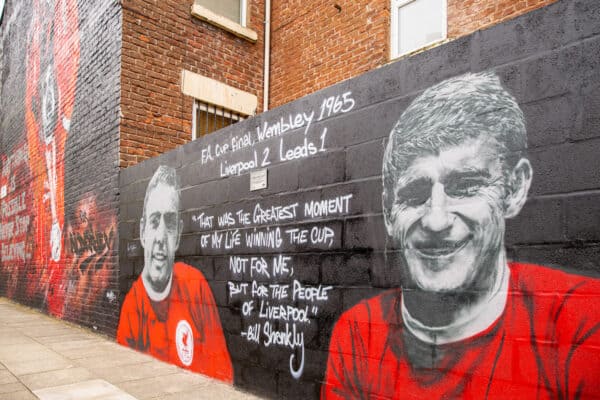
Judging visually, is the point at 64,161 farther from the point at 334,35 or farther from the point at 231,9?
the point at 334,35

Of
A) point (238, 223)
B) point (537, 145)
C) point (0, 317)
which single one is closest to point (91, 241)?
point (0, 317)

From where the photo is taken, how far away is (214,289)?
506 cm

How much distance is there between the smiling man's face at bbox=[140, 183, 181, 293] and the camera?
588 cm

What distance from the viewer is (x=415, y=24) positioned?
6488 mm

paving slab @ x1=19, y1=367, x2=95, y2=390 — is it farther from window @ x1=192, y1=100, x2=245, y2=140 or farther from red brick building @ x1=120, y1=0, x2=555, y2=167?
window @ x1=192, y1=100, x2=245, y2=140

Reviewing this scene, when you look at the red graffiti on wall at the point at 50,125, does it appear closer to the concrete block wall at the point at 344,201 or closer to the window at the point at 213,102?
the window at the point at 213,102

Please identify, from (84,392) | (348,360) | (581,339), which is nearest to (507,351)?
(581,339)

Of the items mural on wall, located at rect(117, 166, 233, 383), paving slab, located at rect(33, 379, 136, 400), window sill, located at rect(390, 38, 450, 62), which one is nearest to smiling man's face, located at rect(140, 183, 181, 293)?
mural on wall, located at rect(117, 166, 233, 383)

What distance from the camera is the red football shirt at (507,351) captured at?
2371mm

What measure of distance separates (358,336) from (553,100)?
1925 millimetres

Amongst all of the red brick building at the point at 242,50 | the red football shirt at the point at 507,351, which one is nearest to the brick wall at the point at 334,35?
the red brick building at the point at 242,50

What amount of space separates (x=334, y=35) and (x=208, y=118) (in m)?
2.42

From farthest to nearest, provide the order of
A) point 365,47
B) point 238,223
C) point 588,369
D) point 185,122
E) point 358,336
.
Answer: point 185,122 → point 365,47 → point 238,223 → point 358,336 → point 588,369

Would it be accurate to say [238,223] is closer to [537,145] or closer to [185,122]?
[537,145]
